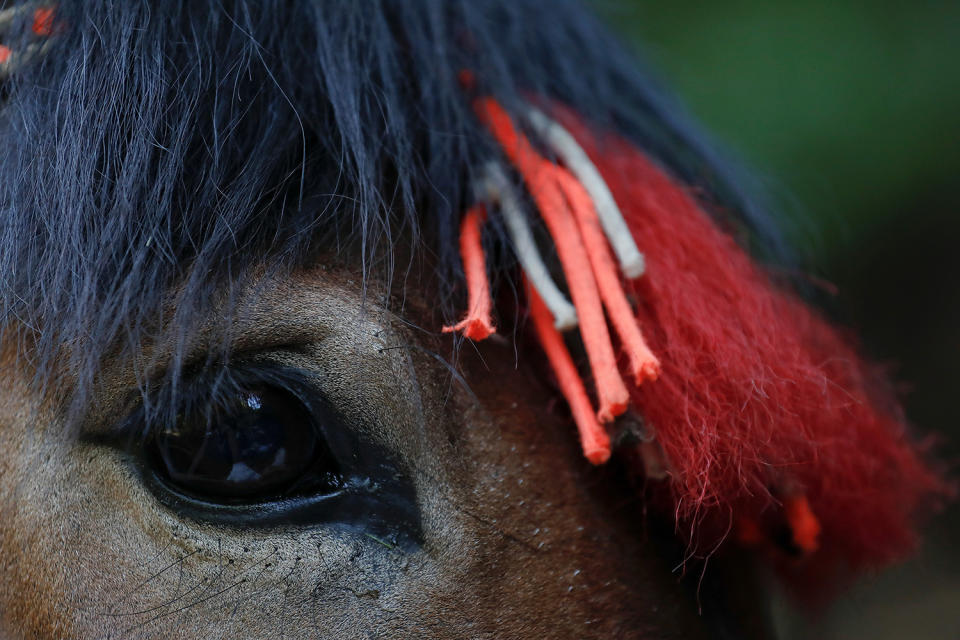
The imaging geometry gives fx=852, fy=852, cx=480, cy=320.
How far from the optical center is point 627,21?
2.08m

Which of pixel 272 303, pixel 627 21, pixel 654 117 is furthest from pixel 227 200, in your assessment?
pixel 627 21

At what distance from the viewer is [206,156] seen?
90 cm

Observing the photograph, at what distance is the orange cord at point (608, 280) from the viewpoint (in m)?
0.87

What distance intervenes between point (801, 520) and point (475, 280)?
0.53 meters

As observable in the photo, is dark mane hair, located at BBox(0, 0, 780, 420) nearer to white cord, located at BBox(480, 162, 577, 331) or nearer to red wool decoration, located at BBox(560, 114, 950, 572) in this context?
white cord, located at BBox(480, 162, 577, 331)

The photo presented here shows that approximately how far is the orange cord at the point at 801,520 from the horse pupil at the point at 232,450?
61 cm

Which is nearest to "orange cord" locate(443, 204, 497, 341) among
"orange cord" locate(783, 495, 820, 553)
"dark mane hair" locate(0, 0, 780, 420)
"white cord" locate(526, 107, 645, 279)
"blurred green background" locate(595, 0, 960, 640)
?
"dark mane hair" locate(0, 0, 780, 420)

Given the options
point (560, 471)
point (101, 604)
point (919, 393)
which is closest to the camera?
point (101, 604)

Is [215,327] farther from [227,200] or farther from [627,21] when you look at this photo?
[627,21]

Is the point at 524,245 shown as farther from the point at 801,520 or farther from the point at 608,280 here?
the point at 801,520

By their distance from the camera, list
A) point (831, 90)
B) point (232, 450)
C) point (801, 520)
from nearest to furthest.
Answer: point (232, 450)
point (801, 520)
point (831, 90)

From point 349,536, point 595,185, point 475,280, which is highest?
point 595,185

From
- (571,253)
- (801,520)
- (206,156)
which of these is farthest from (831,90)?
(206,156)

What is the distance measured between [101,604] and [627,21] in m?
1.75
